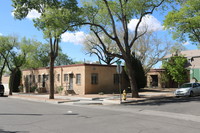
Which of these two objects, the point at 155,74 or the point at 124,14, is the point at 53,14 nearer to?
the point at 124,14

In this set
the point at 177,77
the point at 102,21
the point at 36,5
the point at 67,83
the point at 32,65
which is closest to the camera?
the point at 36,5

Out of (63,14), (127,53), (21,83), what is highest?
(63,14)

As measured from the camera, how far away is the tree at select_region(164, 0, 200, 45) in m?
24.2

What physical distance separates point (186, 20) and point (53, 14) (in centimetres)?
1425

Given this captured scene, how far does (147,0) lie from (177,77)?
16255 mm

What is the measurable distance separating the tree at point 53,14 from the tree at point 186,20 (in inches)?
425

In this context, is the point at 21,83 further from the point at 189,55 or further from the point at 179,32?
the point at 189,55

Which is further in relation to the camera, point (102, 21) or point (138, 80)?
point (138, 80)

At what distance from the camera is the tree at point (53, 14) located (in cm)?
1897

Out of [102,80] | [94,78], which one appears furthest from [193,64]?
[94,78]

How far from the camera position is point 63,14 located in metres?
19.1

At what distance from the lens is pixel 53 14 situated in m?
18.9

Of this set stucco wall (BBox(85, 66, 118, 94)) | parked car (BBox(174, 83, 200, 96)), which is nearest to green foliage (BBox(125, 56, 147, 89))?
stucco wall (BBox(85, 66, 118, 94))

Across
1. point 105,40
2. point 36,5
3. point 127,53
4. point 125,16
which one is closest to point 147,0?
point 125,16
